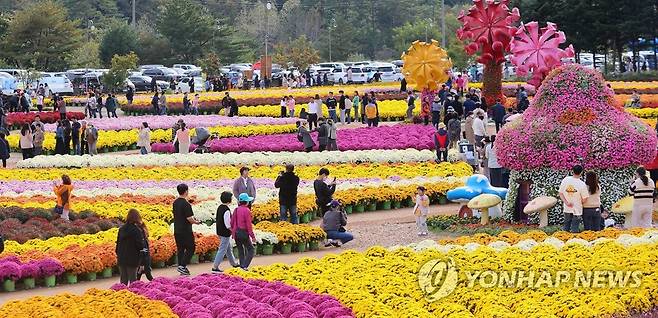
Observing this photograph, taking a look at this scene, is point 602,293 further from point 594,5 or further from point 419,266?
point 594,5

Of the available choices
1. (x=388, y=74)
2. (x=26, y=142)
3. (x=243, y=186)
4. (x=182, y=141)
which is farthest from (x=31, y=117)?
(x=388, y=74)

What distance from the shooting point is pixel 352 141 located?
40.3 m

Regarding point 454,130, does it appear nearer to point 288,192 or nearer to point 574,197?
point 288,192

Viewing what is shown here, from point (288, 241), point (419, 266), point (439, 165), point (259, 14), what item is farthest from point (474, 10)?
point (259, 14)

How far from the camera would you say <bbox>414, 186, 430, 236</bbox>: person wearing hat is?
2430cm

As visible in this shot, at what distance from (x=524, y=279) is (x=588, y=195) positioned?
547 centimetres

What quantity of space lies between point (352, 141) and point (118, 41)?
1974 inches

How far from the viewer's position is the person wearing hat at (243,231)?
20.0 metres

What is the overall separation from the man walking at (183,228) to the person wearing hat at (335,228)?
13.9 feet

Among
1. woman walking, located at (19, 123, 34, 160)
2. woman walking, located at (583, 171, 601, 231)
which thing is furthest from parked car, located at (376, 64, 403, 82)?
woman walking, located at (583, 171, 601, 231)

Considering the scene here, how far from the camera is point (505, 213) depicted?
2509 centimetres

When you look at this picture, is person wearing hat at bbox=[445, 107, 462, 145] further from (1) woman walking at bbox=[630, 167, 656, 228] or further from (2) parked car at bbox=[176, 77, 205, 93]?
(2) parked car at bbox=[176, 77, 205, 93]

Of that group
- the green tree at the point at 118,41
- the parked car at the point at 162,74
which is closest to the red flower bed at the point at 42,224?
the parked car at the point at 162,74

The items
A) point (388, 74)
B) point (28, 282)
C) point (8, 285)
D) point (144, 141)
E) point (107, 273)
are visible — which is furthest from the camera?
point (388, 74)
